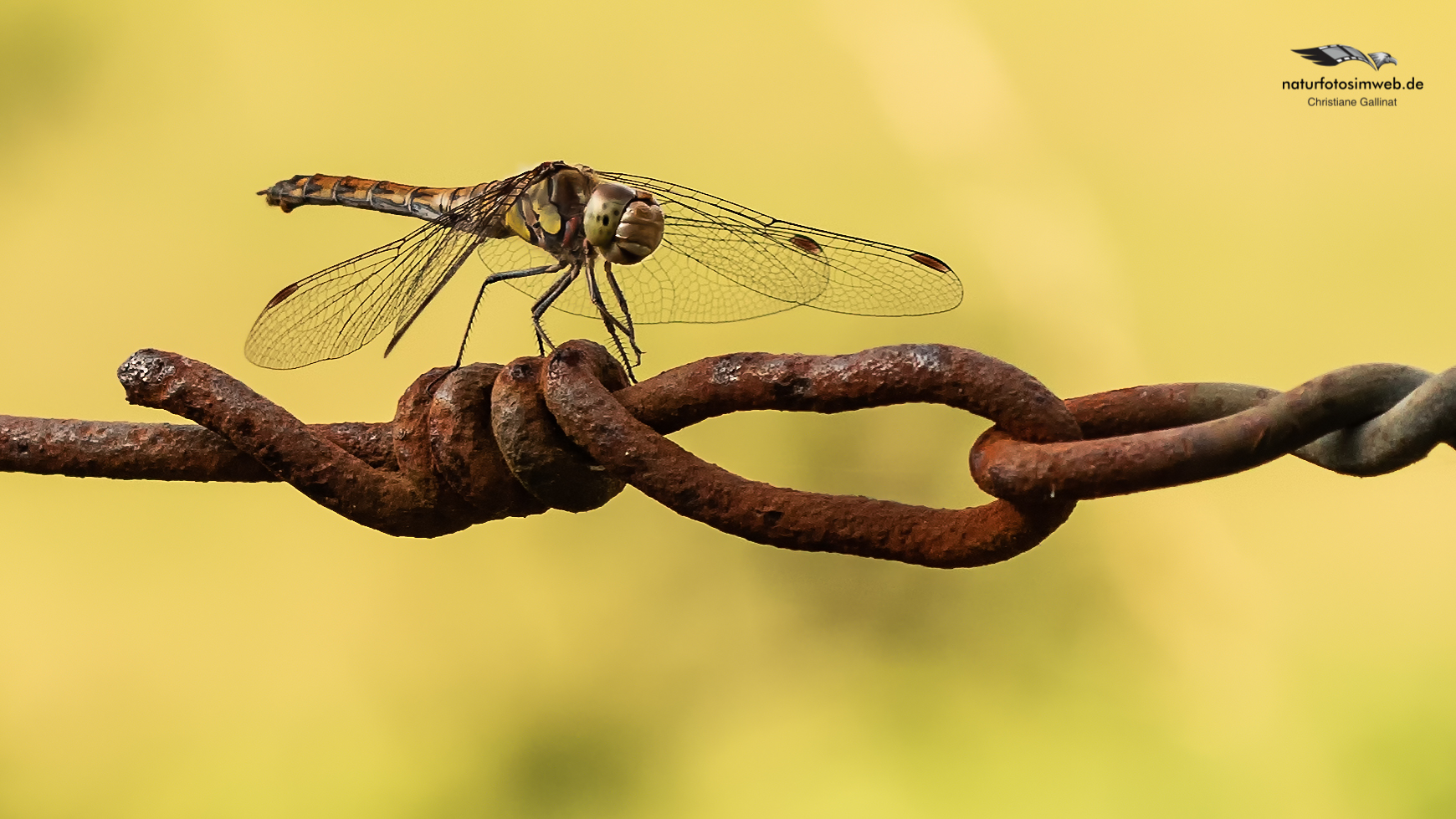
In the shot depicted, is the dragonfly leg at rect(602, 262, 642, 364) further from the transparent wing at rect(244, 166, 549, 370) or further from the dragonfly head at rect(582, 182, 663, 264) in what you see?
the transparent wing at rect(244, 166, 549, 370)

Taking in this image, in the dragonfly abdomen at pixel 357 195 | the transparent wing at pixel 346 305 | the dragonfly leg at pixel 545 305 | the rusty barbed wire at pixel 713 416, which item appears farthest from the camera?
the dragonfly abdomen at pixel 357 195

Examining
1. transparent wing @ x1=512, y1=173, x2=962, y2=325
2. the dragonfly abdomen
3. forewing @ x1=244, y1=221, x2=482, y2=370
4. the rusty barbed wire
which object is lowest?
the rusty barbed wire

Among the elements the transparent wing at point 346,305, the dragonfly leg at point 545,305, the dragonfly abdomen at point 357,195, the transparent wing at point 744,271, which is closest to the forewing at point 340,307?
the transparent wing at point 346,305

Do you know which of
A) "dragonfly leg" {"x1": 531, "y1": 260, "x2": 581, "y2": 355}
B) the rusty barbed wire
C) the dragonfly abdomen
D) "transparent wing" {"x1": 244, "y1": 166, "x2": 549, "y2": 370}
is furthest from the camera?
the dragonfly abdomen

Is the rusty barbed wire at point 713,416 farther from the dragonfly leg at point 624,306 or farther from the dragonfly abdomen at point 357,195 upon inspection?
the dragonfly abdomen at point 357,195

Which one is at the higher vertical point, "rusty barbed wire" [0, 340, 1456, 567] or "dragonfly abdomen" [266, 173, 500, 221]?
"dragonfly abdomen" [266, 173, 500, 221]

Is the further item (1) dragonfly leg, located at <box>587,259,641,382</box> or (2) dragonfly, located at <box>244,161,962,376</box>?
(1) dragonfly leg, located at <box>587,259,641,382</box>

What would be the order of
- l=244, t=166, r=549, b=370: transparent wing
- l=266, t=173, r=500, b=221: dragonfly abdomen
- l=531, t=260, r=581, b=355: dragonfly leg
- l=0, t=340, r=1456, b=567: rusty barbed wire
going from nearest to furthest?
1. l=0, t=340, r=1456, b=567: rusty barbed wire
2. l=244, t=166, r=549, b=370: transparent wing
3. l=531, t=260, r=581, b=355: dragonfly leg
4. l=266, t=173, r=500, b=221: dragonfly abdomen

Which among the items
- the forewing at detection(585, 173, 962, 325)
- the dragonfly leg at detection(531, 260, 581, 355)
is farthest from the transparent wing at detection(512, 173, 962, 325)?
the dragonfly leg at detection(531, 260, 581, 355)
